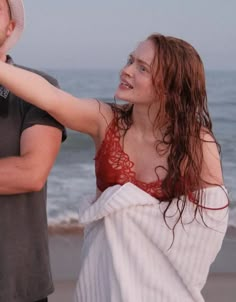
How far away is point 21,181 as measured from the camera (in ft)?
7.01

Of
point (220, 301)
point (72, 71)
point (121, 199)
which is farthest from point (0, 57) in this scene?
point (72, 71)

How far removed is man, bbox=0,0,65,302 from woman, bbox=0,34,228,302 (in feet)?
0.31

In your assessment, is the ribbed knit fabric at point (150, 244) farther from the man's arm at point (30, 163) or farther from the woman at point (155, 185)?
the man's arm at point (30, 163)

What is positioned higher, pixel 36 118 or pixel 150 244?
pixel 36 118

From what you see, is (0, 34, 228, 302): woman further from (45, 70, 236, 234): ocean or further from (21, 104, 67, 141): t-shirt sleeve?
(45, 70, 236, 234): ocean

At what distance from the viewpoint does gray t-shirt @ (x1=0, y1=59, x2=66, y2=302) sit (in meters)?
2.19

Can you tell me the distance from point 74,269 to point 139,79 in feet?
10.7

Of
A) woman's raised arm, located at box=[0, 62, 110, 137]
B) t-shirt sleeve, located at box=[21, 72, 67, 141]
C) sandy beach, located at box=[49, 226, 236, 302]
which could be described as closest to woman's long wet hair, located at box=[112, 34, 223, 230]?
woman's raised arm, located at box=[0, 62, 110, 137]

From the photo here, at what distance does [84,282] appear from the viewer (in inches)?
90.4

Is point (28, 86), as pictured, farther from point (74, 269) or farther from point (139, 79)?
point (74, 269)

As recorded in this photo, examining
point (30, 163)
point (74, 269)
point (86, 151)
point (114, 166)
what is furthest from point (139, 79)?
point (86, 151)

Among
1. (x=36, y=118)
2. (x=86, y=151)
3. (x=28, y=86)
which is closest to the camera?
(x=28, y=86)

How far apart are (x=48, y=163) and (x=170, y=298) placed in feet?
1.82

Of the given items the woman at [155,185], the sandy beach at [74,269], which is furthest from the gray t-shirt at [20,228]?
the sandy beach at [74,269]
